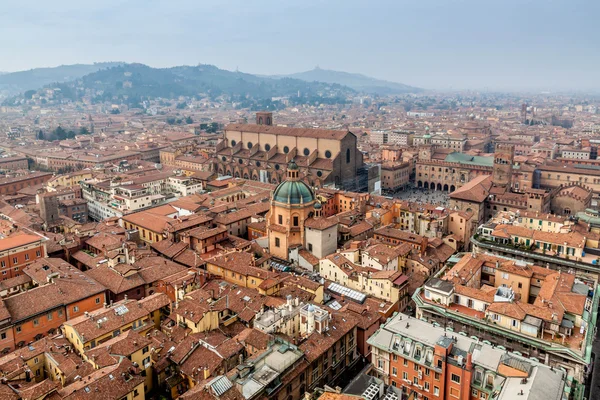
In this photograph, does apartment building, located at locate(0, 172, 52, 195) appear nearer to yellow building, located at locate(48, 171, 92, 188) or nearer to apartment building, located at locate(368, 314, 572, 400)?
yellow building, located at locate(48, 171, 92, 188)

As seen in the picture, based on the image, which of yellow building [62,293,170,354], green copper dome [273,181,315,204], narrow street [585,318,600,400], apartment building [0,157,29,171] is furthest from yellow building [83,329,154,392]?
apartment building [0,157,29,171]

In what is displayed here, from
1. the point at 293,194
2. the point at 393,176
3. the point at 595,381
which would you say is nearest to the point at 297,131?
the point at 393,176

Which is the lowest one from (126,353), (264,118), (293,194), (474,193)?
(126,353)

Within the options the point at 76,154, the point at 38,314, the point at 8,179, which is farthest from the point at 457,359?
the point at 76,154

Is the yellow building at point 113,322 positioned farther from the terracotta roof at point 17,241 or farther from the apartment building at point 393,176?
the apartment building at point 393,176

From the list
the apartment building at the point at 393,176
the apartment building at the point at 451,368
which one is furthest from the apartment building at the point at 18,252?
the apartment building at the point at 393,176

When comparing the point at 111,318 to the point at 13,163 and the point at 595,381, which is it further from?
the point at 13,163

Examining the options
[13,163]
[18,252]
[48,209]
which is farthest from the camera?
[13,163]
